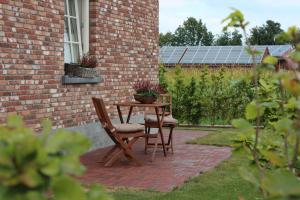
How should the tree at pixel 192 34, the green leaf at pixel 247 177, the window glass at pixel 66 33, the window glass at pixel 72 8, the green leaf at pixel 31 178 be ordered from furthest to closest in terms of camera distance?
1. the tree at pixel 192 34
2. the window glass at pixel 72 8
3. the window glass at pixel 66 33
4. the green leaf at pixel 247 177
5. the green leaf at pixel 31 178

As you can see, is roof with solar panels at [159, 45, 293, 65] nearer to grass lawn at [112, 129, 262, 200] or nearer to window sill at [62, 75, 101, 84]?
window sill at [62, 75, 101, 84]

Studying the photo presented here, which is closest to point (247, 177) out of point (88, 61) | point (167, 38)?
point (88, 61)

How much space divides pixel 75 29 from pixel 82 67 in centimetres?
80

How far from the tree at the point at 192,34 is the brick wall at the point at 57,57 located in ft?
186

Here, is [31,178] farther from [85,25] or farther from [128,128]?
[85,25]

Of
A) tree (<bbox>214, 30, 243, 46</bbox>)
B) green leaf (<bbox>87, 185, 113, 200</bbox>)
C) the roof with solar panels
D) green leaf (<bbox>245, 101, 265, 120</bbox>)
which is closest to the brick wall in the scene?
green leaf (<bbox>245, 101, 265, 120</bbox>)

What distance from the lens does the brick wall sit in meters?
6.92

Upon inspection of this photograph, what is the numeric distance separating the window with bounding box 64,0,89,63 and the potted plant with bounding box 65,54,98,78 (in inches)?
8.8

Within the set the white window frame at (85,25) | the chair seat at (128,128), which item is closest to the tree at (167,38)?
the white window frame at (85,25)

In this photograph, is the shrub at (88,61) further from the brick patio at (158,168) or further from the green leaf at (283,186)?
the green leaf at (283,186)

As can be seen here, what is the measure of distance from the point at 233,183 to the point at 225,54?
3302cm

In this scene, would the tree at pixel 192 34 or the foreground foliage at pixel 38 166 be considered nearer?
the foreground foliage at pixel 38 166

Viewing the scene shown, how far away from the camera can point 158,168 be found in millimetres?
7527

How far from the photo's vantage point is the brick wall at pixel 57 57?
6.92 metres
